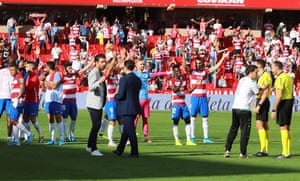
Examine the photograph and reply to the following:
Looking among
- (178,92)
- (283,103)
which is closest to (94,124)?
(283,103)

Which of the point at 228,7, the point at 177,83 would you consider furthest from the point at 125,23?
the point at 177,83

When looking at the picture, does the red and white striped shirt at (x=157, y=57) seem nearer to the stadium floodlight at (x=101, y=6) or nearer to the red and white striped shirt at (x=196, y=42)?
the red and white striped shirt at (x=196, y=42)

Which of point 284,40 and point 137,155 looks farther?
point 284,40

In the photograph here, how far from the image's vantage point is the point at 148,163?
1942cm

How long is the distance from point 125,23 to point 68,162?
138ft

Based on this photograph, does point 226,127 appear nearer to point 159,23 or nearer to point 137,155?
point 137,155

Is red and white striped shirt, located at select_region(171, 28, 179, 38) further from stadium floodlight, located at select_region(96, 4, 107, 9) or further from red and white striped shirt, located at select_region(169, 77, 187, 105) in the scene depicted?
red and white striped shirt, located at select_region(169, 77, 187, 105)

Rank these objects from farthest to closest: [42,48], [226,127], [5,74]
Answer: [42,48], [226,127], [5,74]

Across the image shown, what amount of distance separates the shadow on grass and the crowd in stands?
29907mm

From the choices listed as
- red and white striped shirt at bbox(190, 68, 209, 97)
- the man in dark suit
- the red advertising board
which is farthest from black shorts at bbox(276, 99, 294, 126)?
the red advertising board

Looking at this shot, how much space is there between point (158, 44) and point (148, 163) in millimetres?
36916

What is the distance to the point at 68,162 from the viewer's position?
19.3m

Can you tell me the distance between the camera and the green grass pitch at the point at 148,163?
56.5 feet

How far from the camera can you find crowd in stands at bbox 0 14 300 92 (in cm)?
5341
